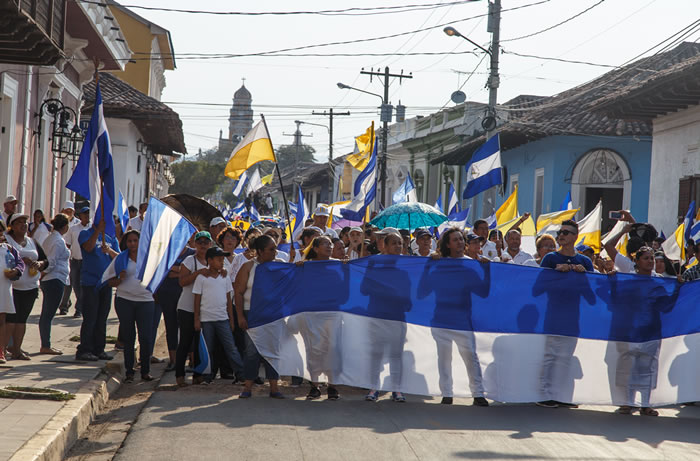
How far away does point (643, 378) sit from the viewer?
8.94 metres

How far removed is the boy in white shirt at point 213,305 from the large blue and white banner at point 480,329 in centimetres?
35

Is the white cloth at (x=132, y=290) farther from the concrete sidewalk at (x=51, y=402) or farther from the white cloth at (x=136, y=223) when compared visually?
the white cloth at (x=136, y=223)

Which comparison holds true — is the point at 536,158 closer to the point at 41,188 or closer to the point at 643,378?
the point at 41,188

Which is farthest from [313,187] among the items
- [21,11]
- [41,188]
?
[21,11]

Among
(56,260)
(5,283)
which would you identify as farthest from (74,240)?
(5,283)

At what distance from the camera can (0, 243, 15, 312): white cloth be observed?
9664 millimetres

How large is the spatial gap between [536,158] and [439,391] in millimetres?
21735

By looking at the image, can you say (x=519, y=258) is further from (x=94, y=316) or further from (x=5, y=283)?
(x=5, y=283)

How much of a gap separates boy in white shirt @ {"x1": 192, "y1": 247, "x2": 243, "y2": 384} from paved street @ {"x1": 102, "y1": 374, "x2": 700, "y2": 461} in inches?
20.7

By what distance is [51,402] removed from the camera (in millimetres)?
7719

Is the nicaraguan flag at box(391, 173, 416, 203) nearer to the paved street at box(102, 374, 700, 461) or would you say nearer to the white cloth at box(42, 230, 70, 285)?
the white cloth at box(42, 230, 70, 285)

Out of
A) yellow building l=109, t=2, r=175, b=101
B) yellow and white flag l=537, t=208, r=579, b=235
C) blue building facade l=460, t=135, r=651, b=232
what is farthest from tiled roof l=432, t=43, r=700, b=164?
yellow building l=109, t=2, r=175, b=101

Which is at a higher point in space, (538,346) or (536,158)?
(536,158)

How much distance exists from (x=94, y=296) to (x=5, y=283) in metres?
1.10
